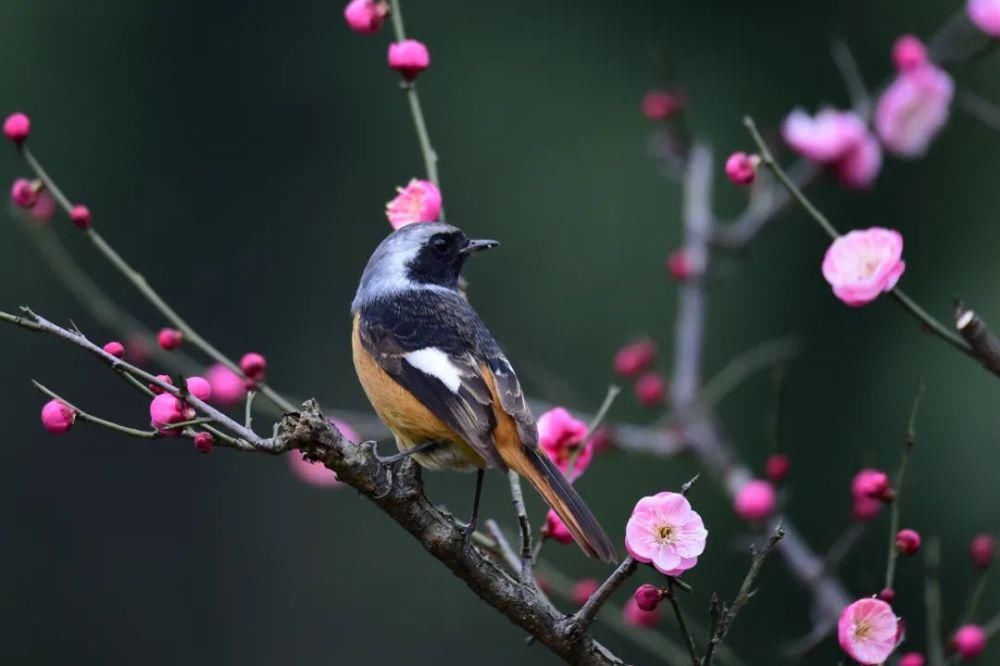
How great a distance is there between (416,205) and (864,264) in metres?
0.94

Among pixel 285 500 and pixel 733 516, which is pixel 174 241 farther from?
pixel 733 516

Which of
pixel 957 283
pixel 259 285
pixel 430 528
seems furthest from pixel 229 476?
pixel 430 528

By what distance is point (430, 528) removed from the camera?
2.55 metres

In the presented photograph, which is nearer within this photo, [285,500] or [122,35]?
[285,500]

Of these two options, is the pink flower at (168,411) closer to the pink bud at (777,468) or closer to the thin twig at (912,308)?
the thin twig at (912,308)

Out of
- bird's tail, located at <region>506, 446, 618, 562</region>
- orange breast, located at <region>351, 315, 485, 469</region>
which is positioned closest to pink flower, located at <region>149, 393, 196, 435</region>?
bird's tail, located at <region>506, 446, 618, 562</region>

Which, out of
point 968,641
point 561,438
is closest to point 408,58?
point 561,438

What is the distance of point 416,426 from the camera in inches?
129

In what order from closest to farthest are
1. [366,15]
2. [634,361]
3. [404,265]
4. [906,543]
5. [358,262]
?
1. [906,543]
2. [366,15]
3. [404,265]
4. [634,361]
5. [358,262]

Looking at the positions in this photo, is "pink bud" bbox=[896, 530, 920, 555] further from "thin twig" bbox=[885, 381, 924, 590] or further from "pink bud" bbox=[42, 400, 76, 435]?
"pink bud" bbox=[42, 400, 76, 435]

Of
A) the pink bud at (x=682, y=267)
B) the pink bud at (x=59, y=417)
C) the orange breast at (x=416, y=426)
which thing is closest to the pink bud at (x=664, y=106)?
the pink bud at (x=682, y=267)

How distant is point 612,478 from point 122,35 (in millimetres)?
5622

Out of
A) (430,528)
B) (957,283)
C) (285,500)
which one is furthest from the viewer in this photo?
(285,500)

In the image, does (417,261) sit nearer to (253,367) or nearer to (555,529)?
(253,367)
